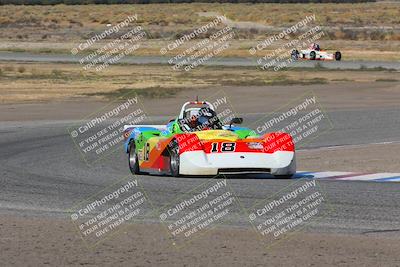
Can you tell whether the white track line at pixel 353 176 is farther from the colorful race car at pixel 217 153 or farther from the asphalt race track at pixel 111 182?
the colorful race car at pixel 217 153

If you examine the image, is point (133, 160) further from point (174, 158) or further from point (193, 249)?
point (193, 249)

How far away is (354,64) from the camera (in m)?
59.6

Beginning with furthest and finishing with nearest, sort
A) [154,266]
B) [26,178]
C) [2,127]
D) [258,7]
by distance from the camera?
[258,7] → [2,127] → [26,178] → [154,266]

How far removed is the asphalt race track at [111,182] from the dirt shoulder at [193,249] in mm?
724

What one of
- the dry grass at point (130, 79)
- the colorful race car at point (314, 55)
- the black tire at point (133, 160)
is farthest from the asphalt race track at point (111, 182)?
the colorful race car at point (314, 55)

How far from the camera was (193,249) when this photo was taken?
11.8 metres

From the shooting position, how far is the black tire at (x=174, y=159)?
715 inches

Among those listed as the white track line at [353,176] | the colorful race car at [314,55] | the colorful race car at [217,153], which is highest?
the colorful race car at [217,153]

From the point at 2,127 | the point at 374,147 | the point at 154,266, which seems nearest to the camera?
the point at 154,266

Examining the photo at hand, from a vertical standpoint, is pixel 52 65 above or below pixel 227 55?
above

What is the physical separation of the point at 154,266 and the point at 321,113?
24.1 metres

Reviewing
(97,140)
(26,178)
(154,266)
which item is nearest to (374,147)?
(97,140)

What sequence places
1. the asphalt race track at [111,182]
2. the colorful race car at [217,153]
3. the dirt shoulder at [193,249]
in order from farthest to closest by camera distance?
the colorful race car at [217,153]
the asphalt race track at [111,182]
the dirt shoulder at [193,249]

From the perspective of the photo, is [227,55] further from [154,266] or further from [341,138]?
[154,266]
